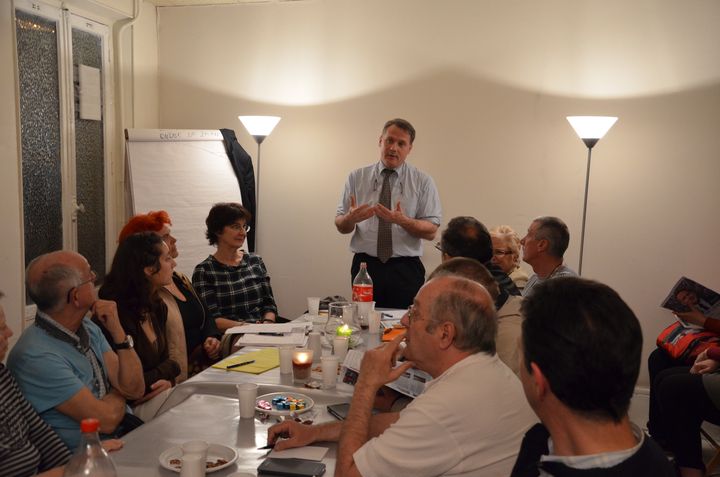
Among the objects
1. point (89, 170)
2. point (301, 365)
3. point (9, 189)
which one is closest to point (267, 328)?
point (301, 365)

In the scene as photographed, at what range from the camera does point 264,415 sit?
2076 millimetres

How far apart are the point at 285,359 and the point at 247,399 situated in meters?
0.48

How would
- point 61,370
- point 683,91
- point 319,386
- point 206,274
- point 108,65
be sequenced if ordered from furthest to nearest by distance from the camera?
point 108,65 → point 683,91 → point 206,274 → point 319,386 → point 61,370

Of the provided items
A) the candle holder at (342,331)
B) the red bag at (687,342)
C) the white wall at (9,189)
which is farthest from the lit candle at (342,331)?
the white wall at (9,189)

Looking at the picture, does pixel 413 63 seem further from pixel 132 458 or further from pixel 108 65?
pixel 132 458

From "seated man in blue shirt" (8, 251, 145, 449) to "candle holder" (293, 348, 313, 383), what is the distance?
0.60 metres

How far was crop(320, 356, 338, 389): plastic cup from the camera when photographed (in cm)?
234

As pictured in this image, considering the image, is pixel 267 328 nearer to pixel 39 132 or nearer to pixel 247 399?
pixel 247 399

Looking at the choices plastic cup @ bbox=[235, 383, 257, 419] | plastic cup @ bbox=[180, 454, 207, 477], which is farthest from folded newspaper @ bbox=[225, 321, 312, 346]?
plastic cup @ bbox=[180, 454, 207, 477]

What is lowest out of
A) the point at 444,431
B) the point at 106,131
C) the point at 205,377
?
the point at 205,377

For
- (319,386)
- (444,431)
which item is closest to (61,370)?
(319,386)

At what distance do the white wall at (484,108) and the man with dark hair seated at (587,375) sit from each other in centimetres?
405

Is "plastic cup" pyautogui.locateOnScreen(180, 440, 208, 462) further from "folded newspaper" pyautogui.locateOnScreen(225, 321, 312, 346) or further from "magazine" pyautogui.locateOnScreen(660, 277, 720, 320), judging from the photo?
"magazine" pyautogui.locateOnScreen(660, 277, 720, 320)

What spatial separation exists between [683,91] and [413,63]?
2.03 metres
